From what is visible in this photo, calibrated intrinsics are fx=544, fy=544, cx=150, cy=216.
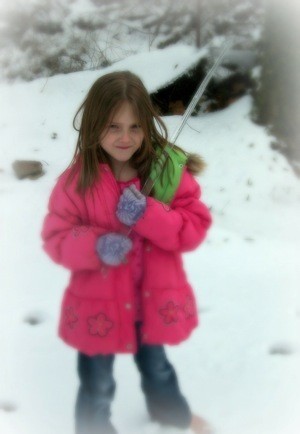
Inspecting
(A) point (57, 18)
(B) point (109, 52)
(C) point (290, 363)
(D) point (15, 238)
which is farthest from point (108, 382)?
(A) point (57, 18)

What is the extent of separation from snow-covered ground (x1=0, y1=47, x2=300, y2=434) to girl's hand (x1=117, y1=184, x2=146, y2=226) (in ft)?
1.99

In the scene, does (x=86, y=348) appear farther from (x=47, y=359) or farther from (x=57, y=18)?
(x=57, y=18)

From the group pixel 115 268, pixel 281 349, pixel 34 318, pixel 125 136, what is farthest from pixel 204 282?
pixel 125 136

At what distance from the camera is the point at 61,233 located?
3.50 ft

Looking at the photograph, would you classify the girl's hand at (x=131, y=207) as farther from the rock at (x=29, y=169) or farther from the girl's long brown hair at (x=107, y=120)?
the rock at (x=29, y=169)

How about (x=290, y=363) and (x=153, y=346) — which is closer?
(x=153, y=346)

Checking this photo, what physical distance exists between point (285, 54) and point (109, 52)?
0.77 metres

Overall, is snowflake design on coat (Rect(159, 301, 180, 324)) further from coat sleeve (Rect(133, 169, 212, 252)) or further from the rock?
the rock

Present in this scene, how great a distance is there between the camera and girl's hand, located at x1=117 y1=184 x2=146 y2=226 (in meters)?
1.03

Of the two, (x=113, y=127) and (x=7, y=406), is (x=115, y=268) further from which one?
(x=7, y=406)

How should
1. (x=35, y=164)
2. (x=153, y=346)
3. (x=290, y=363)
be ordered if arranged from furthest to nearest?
(x=35, y=164) < (x=290, y=363) < (x=153, y=346)

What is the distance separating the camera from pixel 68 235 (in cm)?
105

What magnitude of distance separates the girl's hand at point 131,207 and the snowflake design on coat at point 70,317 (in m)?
0.22

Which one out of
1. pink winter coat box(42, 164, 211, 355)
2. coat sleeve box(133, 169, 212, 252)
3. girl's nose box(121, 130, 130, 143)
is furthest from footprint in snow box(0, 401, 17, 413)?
girl's nose box(121, 130, 130, 143)
